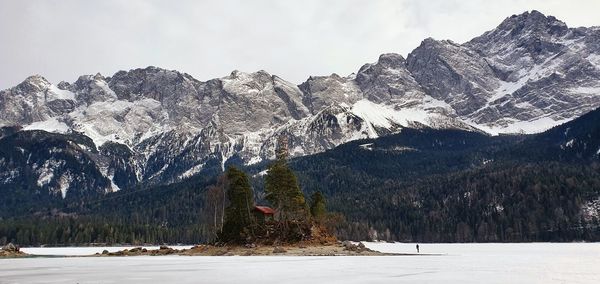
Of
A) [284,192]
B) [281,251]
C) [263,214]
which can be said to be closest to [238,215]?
[284,192]

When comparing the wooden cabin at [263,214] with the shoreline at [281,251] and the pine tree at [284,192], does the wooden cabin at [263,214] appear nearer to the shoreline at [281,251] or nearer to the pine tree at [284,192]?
the pine tree at [284,192]

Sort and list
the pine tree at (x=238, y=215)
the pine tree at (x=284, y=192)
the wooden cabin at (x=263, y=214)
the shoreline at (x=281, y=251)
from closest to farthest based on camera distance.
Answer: the shoreline at (x=281, y=251)
the pine tree at (x=284, y=192)
the pine tree at (x=238, y=215)
the wooden cabin at (x=263, y=214)

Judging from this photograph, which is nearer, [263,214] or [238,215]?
[238,215]

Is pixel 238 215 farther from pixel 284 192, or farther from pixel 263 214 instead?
pixel 263 214

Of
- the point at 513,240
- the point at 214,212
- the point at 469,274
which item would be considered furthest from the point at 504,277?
the point at 513,240

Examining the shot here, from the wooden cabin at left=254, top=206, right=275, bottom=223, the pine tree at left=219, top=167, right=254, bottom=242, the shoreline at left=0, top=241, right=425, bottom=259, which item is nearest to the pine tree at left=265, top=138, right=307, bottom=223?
the pine tree at left=219, top=167, right=254, bottom=242

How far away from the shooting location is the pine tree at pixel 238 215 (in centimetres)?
9644

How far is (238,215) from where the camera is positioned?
9712cm

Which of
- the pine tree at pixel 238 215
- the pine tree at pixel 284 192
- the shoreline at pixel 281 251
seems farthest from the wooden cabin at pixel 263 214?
the shoreline at pixel 281 251

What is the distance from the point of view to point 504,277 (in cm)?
3772

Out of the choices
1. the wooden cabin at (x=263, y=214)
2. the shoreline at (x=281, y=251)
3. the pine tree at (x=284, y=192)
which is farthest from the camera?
the wooden cabin at (x=263, y=214)

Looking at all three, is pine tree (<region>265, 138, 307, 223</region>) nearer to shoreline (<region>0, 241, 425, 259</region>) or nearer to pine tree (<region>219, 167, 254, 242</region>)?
pine tree (<region>219, 167, 254, 242</region>)

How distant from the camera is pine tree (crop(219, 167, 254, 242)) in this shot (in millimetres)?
96438

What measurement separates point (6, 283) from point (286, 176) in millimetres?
62364
